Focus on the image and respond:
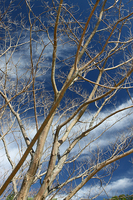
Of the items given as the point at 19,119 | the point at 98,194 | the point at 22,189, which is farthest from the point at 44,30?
the point at 98,194

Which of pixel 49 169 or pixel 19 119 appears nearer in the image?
pixel 49 169

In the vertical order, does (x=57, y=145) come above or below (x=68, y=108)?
below

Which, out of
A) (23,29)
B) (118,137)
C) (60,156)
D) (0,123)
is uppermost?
(23,29)

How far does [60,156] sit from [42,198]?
3.67 ft

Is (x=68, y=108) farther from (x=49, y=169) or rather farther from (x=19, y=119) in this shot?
(x=49, y=169)

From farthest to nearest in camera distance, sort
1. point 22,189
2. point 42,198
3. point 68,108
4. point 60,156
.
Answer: point 68,108, point 60,156, point 42,198, point 22,189

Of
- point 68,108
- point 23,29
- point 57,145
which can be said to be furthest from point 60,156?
point 23,29

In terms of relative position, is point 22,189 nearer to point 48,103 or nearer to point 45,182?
point 45,182

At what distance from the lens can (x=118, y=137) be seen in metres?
4.82

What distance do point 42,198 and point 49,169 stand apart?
59 centimetres

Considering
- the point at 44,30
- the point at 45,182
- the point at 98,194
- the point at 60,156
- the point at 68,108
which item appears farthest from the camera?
the point at 68,108

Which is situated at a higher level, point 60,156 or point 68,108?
point 68,108

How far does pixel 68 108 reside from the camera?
20.9 feet

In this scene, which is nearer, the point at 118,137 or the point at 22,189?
the point at 22,189
